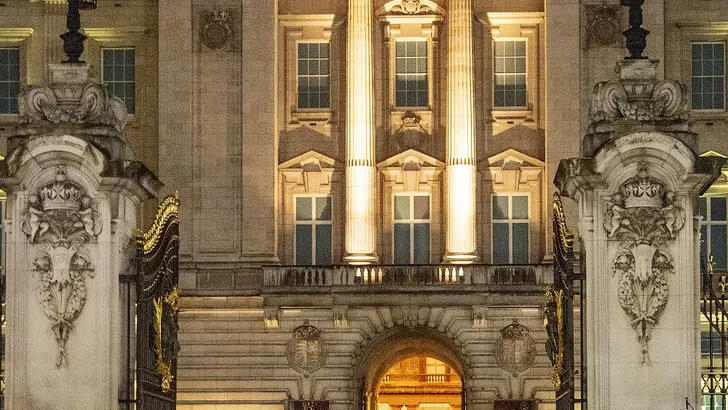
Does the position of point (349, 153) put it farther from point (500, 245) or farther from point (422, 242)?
point (500, 245)

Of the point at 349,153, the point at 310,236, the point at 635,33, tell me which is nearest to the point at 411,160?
the point at 349,153

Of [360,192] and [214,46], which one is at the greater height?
[214,46]

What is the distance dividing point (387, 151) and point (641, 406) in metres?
34.0

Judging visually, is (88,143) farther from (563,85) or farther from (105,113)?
(563,85)

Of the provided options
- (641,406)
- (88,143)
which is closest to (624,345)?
(641,406)

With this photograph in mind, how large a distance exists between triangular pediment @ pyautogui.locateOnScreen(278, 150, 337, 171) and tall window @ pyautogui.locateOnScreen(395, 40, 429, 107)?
254 cm

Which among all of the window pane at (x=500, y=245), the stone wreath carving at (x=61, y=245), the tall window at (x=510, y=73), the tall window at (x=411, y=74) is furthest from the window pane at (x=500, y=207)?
the stone wreath carving at (x=61, y=245)

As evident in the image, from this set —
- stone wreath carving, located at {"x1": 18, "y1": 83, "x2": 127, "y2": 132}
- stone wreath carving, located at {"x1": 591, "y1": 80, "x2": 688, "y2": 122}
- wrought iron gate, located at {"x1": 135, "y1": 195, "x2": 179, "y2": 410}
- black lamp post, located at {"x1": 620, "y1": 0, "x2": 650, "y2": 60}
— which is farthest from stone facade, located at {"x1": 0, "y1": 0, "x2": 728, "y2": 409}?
stone wreath carving, located at {"x1": 18, "y1": 83, "x2": 127, "y2": 132}

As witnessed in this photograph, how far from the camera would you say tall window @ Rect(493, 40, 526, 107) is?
181 ft

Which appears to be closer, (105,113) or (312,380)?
(105,113)

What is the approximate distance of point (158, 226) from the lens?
23.3 metres

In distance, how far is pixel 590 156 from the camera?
21.9 metres

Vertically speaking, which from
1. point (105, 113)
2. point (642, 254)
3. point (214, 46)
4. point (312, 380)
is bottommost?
point (312, 380)

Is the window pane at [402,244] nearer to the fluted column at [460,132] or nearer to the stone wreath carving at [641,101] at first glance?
the fluted column at [460,132]
